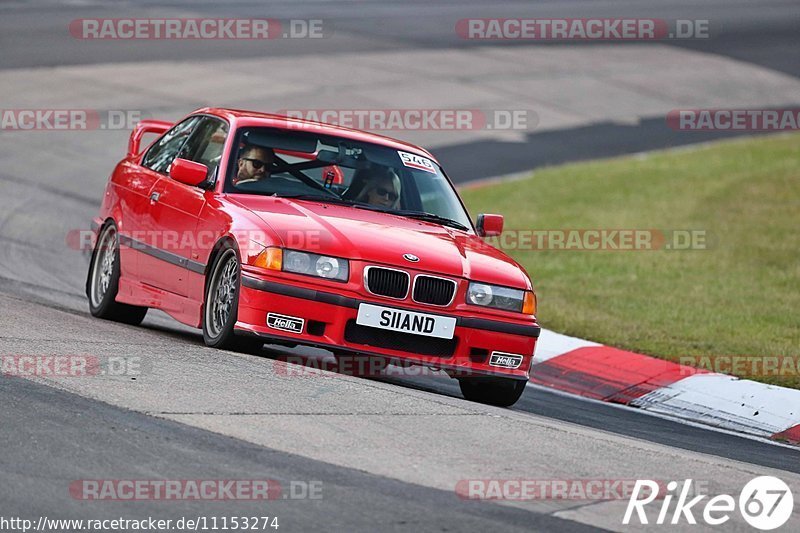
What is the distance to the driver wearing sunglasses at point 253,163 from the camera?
934 centimetres

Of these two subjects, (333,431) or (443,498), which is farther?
(333,431)

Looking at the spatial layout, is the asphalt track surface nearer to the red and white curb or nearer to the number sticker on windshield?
the red and white curb

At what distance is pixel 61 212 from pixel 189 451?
11025mm

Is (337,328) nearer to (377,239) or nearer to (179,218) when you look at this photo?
(377,239)

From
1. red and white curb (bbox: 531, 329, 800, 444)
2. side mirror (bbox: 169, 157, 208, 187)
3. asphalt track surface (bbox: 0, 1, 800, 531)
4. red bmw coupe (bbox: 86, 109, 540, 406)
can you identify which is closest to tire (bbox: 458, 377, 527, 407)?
red bmw coupe (bbox: 86, 109, 540, 406)

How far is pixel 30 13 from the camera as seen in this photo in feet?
103

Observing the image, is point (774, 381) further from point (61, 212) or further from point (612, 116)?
point (612, 116)

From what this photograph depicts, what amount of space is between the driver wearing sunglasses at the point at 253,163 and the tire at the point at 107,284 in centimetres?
146

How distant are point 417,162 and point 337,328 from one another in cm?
212

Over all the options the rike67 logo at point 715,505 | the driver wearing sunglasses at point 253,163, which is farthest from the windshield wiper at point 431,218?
the rike67 logo at point 715,505

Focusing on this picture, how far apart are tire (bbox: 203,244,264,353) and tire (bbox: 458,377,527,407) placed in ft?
4.38

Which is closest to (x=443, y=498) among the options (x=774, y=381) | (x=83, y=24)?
(x=774, y=381)

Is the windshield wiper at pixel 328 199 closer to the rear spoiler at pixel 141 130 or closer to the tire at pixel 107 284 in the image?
the tire at pixel 107 284

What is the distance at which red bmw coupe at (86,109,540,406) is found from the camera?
824 cm
